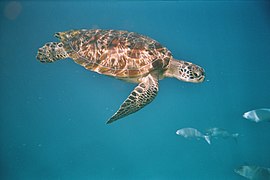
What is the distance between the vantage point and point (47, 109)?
1151 cm

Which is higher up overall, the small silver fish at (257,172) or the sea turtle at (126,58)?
the sea turtle at (126,58)

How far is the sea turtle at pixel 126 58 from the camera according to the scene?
448 cm

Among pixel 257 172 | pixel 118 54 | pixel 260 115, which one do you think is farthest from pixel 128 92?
pixel 257 172

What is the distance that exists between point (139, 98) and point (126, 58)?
761 millimetres

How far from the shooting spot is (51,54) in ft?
16.3

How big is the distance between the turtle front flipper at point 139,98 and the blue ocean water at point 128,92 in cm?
260

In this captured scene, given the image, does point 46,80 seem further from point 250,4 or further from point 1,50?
point 250,4

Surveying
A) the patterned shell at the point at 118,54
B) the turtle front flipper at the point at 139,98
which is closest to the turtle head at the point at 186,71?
the patterned shell at the point at 118,54

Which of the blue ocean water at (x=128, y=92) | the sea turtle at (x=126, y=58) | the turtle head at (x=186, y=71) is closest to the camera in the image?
the sea turtle at (x=126, y=58)

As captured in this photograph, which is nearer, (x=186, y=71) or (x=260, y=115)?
(x=186, y=71)

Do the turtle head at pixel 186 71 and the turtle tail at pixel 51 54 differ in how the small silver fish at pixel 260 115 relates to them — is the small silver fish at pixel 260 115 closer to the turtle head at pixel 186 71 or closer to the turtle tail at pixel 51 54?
the turtle head at pixel 186 71

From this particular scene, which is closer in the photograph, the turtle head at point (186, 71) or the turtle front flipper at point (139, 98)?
the turtle front flipper at point (139, 98)

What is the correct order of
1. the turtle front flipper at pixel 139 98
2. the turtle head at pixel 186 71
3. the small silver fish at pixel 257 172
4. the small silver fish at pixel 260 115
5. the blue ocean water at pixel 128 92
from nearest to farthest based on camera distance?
the turtle front flipper at pixel 139 98 < the turtle head at pixel 186 71 < the small silver fish at pixel 257 172 < the small silver fish at pixel 260 115 < the blue ocean water at pixel 128 92

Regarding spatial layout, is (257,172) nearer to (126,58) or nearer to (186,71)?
(186,71)
